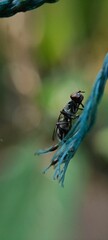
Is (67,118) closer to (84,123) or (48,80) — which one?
(84,123)

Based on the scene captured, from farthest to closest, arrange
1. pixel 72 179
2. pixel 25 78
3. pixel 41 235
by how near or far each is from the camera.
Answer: pixel 25 78 < pixel 72 179 < pixel 41 235

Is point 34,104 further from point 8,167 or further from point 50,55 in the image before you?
point 8,167

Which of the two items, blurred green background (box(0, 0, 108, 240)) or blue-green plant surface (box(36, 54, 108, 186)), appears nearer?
blue-green plant surface (box(36, 54, 108, 186))

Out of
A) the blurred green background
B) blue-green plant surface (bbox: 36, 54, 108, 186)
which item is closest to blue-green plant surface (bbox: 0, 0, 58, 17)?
blue-green plant surface (bbox: 36, 54, 108, 186)

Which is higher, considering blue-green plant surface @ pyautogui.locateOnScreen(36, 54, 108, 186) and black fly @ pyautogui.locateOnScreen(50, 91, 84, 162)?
black fly @ pyautogui.locateOnScreen(50, 91, 84, 162)

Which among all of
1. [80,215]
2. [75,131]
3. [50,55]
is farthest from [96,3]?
[75,131]

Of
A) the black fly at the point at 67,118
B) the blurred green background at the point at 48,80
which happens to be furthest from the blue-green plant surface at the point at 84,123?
the blurred green background at the point at 48,80

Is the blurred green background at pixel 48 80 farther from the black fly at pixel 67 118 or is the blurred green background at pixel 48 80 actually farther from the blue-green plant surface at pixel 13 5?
the blue-green plant surface at pixel 13 5

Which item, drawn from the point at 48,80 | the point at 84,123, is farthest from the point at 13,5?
the point at 48,80

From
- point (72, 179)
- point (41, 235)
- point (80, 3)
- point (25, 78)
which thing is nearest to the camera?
point (41, 235)

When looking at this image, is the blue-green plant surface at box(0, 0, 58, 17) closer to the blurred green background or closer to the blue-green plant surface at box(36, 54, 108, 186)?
the blue-green plant surface at box(36, 54, 108, 186)

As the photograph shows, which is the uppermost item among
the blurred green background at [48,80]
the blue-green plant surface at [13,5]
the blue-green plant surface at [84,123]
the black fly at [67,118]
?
the blurred green background at [48,80]
